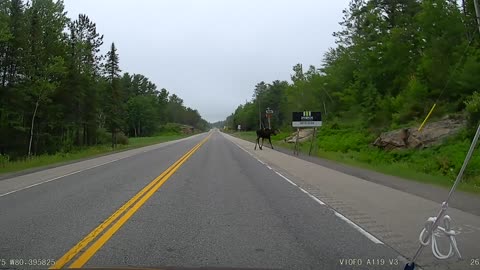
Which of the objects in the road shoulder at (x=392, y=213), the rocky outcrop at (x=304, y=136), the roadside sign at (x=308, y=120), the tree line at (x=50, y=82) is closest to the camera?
the road shoulder at (x=392, y=213)

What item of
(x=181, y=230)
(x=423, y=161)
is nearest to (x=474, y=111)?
(x=423, y=161)

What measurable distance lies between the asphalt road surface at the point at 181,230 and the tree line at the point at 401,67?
911cm

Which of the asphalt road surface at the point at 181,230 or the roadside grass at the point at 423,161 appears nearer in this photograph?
the asphalt road surface at the point at 181,230

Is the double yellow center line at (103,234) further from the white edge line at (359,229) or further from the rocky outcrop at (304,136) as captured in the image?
the rocky outcrop at (304,136)

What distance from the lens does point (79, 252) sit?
674 cm

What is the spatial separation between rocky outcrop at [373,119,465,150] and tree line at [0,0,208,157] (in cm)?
2958

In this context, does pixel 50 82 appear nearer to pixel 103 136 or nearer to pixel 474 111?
pixel 103 136

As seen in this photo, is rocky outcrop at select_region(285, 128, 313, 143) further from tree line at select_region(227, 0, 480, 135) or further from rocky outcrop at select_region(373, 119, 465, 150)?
rocky outcrop at select_region(373, 119, 465, 150)

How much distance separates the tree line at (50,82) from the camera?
1721 inches

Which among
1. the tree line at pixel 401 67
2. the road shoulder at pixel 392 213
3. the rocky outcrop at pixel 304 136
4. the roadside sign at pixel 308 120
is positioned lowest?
the road shoulder at pixel 392 213

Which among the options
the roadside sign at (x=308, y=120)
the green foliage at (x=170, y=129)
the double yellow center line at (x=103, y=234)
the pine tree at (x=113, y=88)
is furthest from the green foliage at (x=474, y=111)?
the green foliage at (x=170, y=129)

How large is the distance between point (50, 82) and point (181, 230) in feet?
140

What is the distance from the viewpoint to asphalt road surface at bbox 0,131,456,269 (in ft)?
20.9

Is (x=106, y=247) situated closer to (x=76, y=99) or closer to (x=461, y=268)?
(x=461, y=268)
